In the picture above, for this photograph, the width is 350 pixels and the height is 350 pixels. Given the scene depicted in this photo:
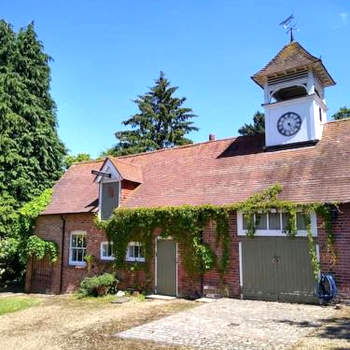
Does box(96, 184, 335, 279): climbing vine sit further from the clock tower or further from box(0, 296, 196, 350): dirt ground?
the clock tower

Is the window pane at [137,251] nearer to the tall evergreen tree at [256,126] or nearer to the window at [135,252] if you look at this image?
the window at [135,252]

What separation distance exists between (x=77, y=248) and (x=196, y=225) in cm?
714

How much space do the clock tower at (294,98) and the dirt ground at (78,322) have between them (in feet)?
27.4

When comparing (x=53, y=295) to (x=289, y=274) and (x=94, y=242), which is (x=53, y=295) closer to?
(x=94, y=242)

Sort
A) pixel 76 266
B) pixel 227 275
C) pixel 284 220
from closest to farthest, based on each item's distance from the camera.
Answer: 1. pixel 284 220
2. pixel 227 275
3. pixel 76 266

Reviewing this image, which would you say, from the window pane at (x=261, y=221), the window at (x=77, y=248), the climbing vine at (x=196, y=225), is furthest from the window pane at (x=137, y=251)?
the window pane at (x=261, y=221)

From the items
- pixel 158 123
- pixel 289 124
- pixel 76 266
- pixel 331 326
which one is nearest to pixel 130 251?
pixel 76 266

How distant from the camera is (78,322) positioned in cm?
1163

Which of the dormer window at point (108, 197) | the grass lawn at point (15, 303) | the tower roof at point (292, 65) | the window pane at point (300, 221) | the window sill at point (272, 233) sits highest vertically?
the tower roof at point (292, 65)

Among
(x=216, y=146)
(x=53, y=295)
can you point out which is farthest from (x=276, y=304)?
(x=53, y=295)

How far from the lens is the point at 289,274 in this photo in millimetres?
13391

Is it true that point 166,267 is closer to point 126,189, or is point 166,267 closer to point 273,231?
point 126,189

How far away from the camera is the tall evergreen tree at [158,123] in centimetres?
4244

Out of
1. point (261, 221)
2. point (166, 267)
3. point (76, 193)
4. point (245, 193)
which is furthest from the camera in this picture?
point (76, 193)
